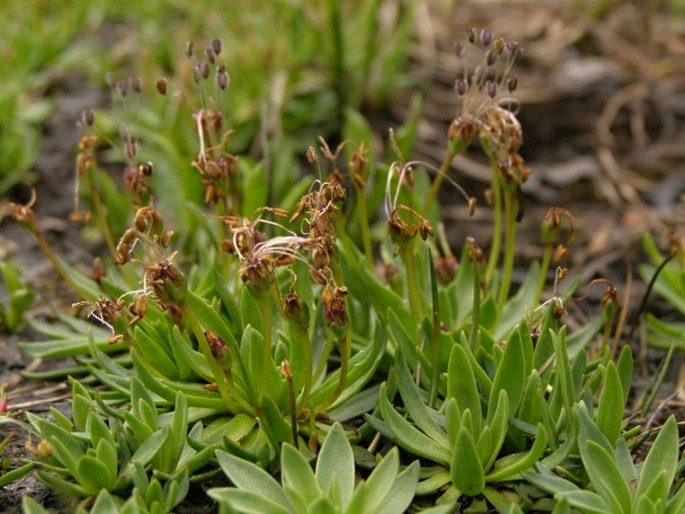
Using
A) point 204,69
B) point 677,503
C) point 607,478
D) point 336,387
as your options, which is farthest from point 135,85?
point 677,503

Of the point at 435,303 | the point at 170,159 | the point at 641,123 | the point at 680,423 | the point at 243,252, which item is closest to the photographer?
the point at 243,252

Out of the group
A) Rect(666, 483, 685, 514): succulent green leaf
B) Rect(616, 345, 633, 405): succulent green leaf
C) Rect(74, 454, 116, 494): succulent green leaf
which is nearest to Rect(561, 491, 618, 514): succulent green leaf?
Rect(666, 483, 685, 514): succulent green leaf

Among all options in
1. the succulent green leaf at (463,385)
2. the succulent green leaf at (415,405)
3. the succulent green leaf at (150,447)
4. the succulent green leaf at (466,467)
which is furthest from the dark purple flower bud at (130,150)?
the succulent green leaf at (466,467)

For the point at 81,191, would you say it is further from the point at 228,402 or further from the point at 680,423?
the point at 680,423

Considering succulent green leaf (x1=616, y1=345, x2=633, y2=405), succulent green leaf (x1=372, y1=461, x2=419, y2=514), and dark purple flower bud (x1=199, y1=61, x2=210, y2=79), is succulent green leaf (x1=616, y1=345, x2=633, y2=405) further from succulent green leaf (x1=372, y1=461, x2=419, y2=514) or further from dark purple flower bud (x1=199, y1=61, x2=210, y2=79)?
dark purple flower bud (x1=199, y1=61, x2=210, y2=79)

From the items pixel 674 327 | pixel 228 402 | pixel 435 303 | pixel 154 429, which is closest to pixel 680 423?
pixel 674 327

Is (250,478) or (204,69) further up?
(204,69)

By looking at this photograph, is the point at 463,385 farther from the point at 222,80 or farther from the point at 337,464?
the point at 222,80

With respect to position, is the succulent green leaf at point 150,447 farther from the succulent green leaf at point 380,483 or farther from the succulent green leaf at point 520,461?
the succulent green leaf at point 520,461

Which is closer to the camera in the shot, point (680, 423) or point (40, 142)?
point (680, 423)
